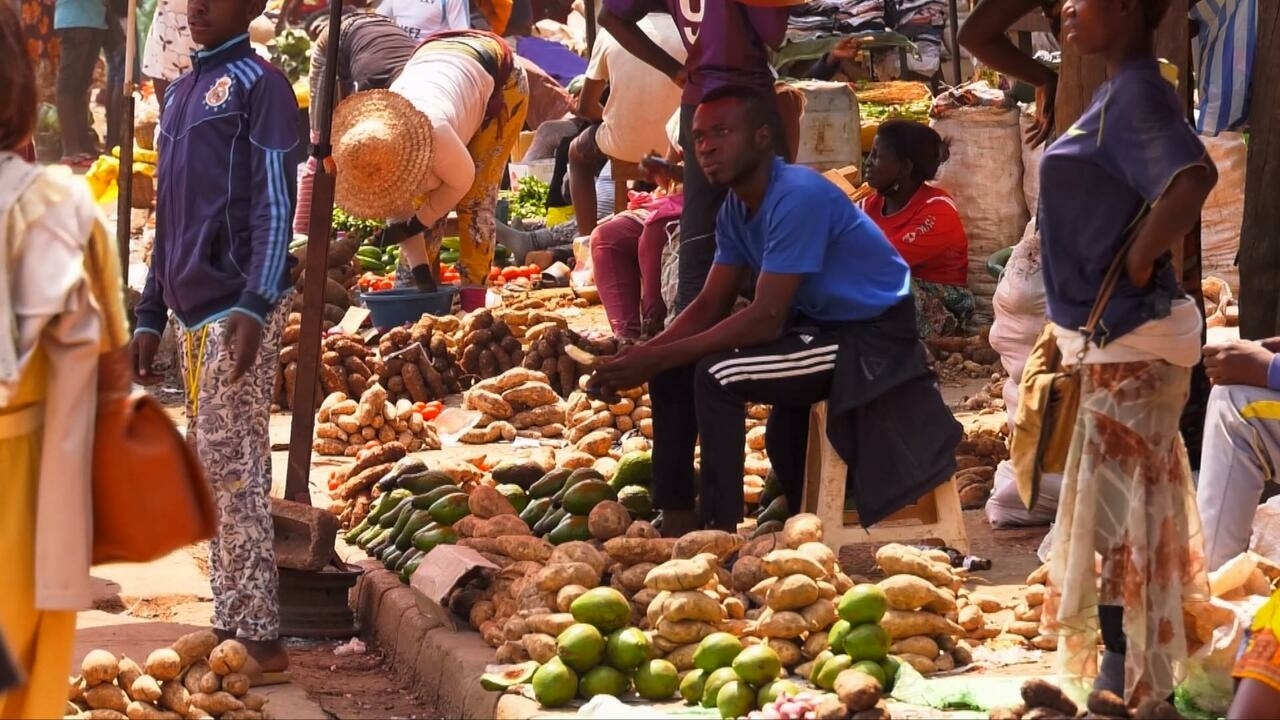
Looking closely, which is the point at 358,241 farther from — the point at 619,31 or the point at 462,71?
the point at 619,31

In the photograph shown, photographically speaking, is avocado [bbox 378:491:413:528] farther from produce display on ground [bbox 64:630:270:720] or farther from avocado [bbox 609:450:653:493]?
produce display on ground [bbox 64:630:270:720]

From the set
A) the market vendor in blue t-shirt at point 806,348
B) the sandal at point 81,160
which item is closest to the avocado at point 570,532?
the market vendor in blue t-shirt at point 806,348

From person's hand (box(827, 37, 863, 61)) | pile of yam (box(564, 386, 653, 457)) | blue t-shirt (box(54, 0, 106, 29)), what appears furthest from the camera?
blue t-shirt (box(54, 0, 106, 29))

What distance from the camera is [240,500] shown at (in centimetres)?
507

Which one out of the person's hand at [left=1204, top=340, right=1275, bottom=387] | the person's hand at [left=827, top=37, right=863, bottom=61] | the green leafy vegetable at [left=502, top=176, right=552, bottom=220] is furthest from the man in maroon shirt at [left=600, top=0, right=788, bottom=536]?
the green leafy vegetable at [left=502, top=176, right=552, bottom=220]

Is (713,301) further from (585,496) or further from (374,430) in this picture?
(374,430)

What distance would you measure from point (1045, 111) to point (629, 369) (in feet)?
5.82

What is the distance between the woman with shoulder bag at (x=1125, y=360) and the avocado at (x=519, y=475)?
3128mm

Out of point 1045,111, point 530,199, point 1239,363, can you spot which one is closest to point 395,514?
point 1045,111

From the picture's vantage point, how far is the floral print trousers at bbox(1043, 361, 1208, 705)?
388 centimetres

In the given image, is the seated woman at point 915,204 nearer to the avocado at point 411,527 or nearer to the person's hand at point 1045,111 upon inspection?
the person's hand at point 1045,111

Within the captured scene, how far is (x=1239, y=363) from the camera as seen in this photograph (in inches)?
189

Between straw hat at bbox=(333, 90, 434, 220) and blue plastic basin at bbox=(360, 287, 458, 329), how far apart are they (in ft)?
2.39

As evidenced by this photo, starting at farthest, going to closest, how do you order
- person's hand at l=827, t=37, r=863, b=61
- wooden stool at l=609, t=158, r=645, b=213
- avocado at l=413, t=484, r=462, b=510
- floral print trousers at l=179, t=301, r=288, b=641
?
1. person's hand at l=827, t=37, r=863, b=61
2. wooden stool at l=609, t=158, r=645, b=213
3. avocado at l=413, t=484, r=462, b=510
4. floral print trousers at l=179, t=301, r=288, b=641
